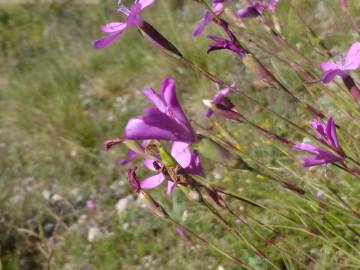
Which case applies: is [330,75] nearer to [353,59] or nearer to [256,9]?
[353,59]

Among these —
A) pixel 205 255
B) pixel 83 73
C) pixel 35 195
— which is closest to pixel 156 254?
pixel 205 255

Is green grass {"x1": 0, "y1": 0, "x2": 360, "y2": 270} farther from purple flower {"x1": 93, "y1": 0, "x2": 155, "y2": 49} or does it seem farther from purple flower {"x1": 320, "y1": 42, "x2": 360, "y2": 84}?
purple flower {"x1": 93, "y1": 0, "x2": 155, "y2": 49}

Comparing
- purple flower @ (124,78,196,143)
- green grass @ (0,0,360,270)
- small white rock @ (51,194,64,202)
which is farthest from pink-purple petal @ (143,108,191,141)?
small white rock @ (51,194,64,202)

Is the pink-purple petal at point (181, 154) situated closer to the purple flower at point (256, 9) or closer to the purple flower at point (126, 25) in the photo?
the purple flower at point (126, 25)

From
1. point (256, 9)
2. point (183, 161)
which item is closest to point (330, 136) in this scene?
point (183, 161)

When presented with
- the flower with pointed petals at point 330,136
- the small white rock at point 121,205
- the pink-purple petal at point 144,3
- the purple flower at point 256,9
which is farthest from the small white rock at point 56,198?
the flower with pointed petals at point 330,136

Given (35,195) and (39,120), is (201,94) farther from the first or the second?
(39,120)
